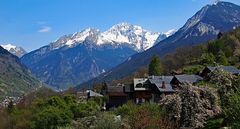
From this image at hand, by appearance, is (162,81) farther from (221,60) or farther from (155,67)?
(155,67)

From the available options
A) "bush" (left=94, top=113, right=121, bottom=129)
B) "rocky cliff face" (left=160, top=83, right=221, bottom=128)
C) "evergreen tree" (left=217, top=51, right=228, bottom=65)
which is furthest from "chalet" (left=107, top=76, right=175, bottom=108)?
"bush" (left=94, top=113, right=121, bottom=129)

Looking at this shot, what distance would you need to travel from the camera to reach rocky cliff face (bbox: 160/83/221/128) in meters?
43.5

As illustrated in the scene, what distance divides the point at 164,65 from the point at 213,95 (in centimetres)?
8770

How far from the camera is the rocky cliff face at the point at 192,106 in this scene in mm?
43531

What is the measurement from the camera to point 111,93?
86375 mm

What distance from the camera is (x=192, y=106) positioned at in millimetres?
44625

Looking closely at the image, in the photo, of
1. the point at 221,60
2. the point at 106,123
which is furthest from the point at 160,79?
the point at 106,123

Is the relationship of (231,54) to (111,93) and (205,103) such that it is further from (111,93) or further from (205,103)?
(205,103)

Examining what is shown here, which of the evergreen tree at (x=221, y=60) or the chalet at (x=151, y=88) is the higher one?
the evergreen tree at (x=221, y=60)

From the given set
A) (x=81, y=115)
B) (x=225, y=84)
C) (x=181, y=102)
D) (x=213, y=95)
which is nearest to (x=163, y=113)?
(x=181, y=102)

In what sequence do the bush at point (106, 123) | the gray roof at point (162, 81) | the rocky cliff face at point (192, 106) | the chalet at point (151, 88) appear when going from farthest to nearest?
the chalet at point (151, 88), the gray roof at point (162, 81), the rocky cliff face at point (192, 106), the bush at point (106, 123)

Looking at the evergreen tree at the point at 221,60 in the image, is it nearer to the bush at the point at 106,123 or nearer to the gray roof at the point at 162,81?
the gray roof at the point at 162,81

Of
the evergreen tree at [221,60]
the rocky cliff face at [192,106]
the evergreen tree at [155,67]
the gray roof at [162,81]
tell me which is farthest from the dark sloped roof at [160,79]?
the rocky cliff face at [192,106]

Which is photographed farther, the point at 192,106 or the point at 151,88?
the point at 151,88
